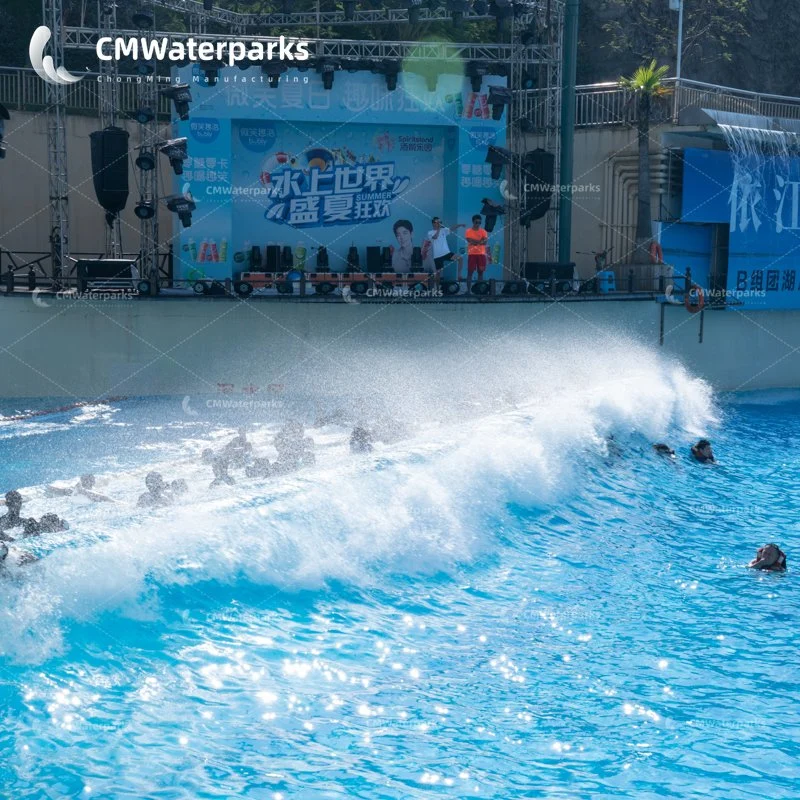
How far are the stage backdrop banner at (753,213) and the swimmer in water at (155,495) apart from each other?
1679 centimetres

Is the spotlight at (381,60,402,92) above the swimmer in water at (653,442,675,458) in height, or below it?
above

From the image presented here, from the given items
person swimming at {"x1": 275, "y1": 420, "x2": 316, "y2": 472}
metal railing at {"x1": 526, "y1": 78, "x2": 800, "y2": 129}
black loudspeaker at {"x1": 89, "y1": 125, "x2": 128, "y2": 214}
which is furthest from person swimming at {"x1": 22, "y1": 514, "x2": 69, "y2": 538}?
metal railing at {"x1": 526, "y1": 78, "x2": 800, "y2": 129}

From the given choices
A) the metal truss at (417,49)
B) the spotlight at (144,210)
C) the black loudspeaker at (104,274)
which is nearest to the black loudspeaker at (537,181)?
the metal truss at (417,49)

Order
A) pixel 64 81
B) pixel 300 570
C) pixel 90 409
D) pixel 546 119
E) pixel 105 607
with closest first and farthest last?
pixel 105 607 < pixel 300 570 < pixel 90 409 < pixel 64 81 < pixel 546 119

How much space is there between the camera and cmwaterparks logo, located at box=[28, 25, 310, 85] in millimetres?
20359

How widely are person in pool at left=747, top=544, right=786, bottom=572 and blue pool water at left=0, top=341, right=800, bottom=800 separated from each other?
0.49 ft

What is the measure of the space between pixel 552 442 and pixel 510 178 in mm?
9954

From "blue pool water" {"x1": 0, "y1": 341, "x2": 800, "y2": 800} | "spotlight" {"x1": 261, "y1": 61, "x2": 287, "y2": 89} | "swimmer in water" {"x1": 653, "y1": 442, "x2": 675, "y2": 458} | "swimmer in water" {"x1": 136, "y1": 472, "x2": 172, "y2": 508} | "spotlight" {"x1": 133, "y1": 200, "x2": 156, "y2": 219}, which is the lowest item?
"blue pool water" {"x1": 0, "y1": 341, "x2": 800, "y2": 800}

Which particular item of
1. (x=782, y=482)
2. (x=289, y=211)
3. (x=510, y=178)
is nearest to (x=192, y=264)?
(x=289, y=211)

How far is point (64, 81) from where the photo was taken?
20672 millimetres

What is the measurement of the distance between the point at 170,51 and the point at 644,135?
33.6ft

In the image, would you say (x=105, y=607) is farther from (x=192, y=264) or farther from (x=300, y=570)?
(x=192, y=264)

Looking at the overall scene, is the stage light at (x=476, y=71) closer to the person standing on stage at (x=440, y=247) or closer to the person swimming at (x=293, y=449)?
the person standing on stage at (x=440, y=247)

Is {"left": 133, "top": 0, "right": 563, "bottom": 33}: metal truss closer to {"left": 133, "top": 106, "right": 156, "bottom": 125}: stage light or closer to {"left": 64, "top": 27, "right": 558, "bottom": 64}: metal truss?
{"left": 64, "top": 27, "right": 558, "bottom": 64}: metal truss
